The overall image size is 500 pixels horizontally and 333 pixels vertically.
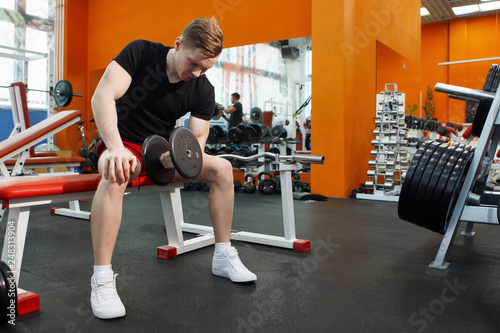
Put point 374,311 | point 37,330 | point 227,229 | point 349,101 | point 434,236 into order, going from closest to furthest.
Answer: point 37,330, point 374,311, point 227,229, point 434,236, point 349,101

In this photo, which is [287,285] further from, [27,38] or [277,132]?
[27,38]

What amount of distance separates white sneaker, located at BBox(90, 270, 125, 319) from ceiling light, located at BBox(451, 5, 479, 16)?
9.99 m

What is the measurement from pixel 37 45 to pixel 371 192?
6.24 m

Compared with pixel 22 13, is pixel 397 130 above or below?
below

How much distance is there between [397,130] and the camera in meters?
4.48

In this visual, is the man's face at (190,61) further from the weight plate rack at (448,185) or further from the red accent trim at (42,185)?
the weight plate rack at (448,185)

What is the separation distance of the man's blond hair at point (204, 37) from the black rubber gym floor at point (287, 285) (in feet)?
2.86

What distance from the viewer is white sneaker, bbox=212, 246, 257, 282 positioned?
152 cm

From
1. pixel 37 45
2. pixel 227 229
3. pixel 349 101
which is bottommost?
pixel 227 229

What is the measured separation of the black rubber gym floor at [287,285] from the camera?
1.17 metres

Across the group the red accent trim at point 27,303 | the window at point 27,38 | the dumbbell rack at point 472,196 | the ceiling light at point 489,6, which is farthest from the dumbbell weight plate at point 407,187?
the ceiling light at point 489,6

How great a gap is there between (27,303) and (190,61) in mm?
965

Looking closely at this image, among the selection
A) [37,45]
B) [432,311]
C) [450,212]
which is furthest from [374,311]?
[37,45]

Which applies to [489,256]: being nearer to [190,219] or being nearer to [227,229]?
[227,229]
